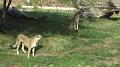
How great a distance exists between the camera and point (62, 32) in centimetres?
2131

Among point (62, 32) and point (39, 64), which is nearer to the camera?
point (39, 64)

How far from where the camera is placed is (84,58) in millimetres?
15398

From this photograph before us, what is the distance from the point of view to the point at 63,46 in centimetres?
1764

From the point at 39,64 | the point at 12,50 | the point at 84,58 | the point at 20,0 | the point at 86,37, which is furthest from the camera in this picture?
the point at 20,0

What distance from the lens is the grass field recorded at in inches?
579

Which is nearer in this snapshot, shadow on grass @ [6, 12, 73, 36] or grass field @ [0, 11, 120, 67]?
grass field @ [0, 11, 120, 67]

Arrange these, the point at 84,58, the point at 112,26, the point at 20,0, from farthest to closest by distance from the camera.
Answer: the point at 20,0
the point at 112,26
the point at 84,58

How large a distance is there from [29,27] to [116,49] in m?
5.84

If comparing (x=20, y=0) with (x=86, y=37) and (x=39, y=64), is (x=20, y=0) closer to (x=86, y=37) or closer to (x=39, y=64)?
(x=86, y=37)

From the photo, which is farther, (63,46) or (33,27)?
(33,27)

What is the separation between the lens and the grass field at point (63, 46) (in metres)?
14.7

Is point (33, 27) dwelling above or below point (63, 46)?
below

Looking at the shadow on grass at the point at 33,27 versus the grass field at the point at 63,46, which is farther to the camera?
the shadow on grass at the point at 33,27

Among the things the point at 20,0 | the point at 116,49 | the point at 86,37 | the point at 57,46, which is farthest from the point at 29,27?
the point at 20,0
